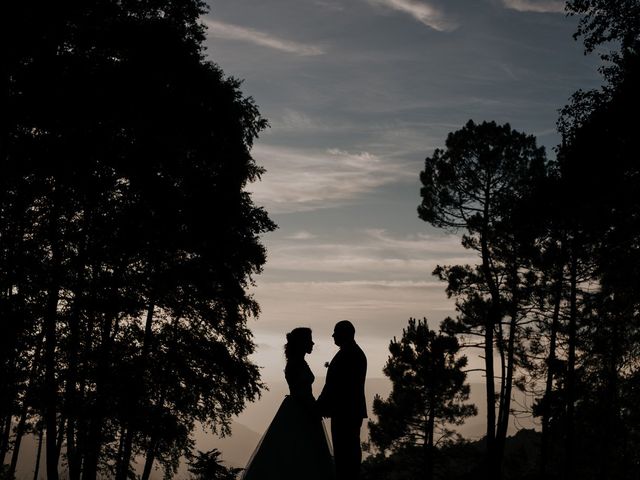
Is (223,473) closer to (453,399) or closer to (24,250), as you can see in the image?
(24,250)

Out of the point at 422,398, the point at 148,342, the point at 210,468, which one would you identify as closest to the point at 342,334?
the point at 210,468

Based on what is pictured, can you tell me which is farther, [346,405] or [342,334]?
[342,334]

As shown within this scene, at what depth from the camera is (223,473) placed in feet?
46.5

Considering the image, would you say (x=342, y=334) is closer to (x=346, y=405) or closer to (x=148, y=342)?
(x=346, y=405)

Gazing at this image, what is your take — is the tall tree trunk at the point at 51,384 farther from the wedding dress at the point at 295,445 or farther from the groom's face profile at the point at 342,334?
the groom's face profile at the point at 342,334

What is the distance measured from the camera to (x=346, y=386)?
7.70 m

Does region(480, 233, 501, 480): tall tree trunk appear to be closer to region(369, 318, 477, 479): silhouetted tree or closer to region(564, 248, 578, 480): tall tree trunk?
region(564, 248, 578, 480): tall tree trunk

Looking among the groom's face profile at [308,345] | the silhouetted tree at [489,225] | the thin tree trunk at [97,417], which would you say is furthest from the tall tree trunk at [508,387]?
the groom's face profile at [308,345]

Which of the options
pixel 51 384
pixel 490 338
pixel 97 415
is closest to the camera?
pixel 51 384

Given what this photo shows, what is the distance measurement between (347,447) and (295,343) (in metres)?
1.65

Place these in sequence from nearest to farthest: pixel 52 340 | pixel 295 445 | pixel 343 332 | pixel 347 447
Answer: pixel 347 447
pixel 343 332
pixel 295 445
pixel 52 340

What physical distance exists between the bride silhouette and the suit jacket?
1.31 ft

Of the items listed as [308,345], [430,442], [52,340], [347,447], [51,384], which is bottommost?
[430,442]

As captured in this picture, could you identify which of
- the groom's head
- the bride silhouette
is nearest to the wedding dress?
the bride silhouette
